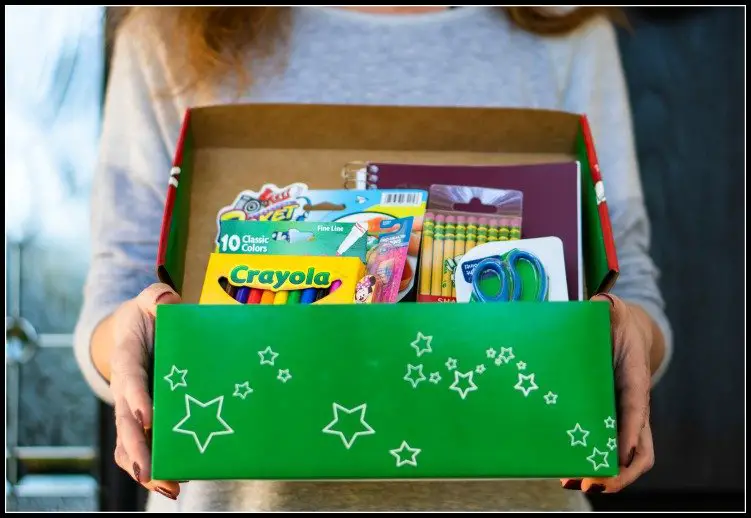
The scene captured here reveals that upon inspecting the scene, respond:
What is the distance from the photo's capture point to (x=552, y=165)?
30.2 inches

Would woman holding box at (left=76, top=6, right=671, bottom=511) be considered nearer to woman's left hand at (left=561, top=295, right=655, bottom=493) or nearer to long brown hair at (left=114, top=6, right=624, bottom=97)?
long brown hair at (left=114, top=6, right=624, bottom=97)

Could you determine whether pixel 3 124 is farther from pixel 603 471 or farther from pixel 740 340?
pixel 740 340

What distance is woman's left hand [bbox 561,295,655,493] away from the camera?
58cm

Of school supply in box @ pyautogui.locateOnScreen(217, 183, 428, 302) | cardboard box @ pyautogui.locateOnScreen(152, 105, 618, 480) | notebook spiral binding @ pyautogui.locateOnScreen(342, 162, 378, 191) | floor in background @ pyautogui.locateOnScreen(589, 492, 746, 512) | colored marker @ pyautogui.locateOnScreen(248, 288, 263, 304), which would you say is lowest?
floor in background @ pyautogui.locateOnScreen(589, 492, 746, 512)

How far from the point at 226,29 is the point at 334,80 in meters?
0.16

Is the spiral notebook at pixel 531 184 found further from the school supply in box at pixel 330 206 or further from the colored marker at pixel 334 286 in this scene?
the colored marker at pixel 334 286

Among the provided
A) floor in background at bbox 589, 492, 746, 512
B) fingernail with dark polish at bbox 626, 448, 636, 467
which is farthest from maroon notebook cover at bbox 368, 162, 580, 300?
floor in background at bbox 589, 492, 746, 512

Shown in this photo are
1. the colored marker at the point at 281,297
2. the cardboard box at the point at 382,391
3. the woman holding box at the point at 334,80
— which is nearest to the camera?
the cardboard box at the point at 382,391

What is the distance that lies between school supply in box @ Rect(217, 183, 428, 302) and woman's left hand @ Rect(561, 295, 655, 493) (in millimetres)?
200

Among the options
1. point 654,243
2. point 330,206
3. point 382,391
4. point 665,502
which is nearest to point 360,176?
point 330,206

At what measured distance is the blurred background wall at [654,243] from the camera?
0.98 m

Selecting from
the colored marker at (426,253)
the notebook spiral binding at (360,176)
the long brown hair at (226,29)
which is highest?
the long brown hair at (226,29)

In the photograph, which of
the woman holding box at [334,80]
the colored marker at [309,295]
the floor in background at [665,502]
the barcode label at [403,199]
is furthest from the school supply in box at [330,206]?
the floor in background at [665,502]

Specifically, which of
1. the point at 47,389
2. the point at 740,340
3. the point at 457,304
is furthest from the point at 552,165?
the point at 47,389
